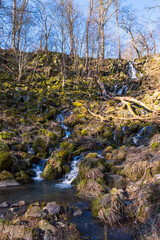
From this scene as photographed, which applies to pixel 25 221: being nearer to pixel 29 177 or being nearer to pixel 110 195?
pixel 110 195

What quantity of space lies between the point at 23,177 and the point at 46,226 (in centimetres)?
326

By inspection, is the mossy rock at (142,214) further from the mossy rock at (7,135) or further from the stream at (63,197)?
the mossy rock at (7,135)

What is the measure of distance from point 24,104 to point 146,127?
332 inches

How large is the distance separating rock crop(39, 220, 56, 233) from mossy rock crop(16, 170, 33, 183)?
307 cm

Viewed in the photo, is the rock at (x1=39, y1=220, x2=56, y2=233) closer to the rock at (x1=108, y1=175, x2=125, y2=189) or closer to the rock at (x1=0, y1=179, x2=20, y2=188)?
the rock at (x1=108, y1=175, x2=125, y2=189)

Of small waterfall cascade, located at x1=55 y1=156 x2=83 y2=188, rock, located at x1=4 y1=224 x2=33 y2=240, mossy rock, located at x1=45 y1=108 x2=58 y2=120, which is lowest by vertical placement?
small waterfall cascade, located at x1=55 y1=156 x2=83 y2=188

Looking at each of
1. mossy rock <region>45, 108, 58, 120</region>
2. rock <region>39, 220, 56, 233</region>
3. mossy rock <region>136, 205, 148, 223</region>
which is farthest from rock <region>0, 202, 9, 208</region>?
mossy rock <region>45, 108, 58, 120</region>

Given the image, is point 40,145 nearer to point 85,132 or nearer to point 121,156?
point 85,132

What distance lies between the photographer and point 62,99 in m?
13.7

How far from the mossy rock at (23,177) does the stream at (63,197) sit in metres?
0.22

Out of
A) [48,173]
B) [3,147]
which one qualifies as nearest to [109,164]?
[48,173]

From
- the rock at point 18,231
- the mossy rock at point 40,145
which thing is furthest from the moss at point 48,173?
the rock at point 18,231

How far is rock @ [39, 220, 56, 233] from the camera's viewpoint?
309 cm

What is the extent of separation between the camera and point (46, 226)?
10.3ft
